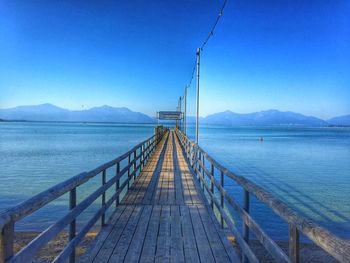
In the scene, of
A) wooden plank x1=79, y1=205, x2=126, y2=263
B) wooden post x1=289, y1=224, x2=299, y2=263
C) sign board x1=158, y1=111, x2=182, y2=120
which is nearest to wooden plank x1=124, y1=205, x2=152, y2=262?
wooden plank x1=79, y1=205, x2=126, y2=263

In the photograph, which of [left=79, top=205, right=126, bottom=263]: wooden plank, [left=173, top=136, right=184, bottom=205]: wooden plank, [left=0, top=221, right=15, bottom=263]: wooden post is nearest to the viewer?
[left=0, top=221, right=15, bottom=263]: wooden post

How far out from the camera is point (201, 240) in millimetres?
4113

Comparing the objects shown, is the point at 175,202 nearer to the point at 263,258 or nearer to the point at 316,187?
the point at 263,258

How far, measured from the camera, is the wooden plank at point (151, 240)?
139 inches

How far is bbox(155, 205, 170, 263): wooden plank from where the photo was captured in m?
3.55

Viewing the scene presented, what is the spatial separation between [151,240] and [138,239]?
0.63 feet

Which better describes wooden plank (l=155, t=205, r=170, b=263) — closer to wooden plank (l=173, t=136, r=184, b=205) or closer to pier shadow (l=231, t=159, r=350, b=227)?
wooden plank (l=173, t=136, r=184, b=205)

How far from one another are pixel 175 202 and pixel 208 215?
1173 mm

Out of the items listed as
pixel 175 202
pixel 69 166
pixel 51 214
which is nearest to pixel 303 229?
pixel 175 202

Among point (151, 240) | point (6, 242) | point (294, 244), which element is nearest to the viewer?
point (6, 242)

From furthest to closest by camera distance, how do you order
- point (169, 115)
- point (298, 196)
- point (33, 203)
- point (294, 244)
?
point (169, 115)
point (298, 196)
point (33, 203)
point (294, 244)

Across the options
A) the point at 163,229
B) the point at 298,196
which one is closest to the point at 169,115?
the point at 298,196

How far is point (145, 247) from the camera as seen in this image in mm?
3832

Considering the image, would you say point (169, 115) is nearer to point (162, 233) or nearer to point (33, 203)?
point (162, 233)
